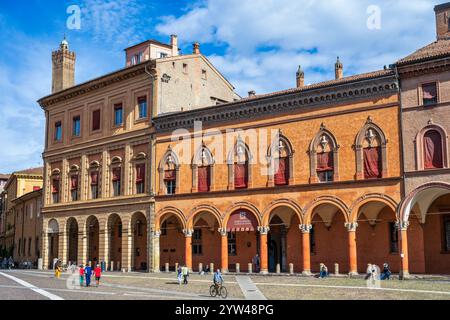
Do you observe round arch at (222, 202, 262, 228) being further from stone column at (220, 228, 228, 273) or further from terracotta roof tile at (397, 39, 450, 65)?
terracotta roof tile at (397, 39, 450, 65)

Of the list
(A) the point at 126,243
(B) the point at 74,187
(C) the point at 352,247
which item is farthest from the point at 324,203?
(B) the point at 74,187

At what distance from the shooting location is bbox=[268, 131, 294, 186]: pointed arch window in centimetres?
3622

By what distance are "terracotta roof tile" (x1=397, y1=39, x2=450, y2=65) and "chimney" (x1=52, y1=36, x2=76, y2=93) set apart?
33237 mm

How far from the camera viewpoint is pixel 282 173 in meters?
36.4

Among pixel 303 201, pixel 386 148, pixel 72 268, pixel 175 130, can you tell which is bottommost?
pixel 72 268

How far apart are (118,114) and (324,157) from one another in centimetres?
1857

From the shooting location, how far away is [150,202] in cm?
4241

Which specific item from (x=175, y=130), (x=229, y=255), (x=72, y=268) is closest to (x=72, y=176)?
(x=72, y=268)

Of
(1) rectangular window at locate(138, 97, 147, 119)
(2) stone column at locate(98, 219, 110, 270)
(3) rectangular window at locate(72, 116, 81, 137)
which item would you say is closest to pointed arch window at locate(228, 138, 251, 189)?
(1) rectangular window at locate(138, 97, 147, 119)

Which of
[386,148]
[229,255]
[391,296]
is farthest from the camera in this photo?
[229,255]

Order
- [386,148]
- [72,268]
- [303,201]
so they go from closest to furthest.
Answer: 1. [386,148]
2. [303,201]
3. [72,268]

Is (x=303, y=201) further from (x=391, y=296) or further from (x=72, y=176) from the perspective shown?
(x=72, y=176)

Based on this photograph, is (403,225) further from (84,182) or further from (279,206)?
(84,182)
